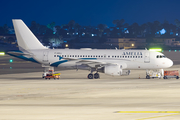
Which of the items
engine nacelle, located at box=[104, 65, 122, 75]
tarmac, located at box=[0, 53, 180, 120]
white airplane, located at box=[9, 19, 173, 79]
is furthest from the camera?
white airplane, located at box=[9, 19, 173, 79]

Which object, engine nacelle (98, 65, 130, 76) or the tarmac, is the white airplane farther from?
the tarmac

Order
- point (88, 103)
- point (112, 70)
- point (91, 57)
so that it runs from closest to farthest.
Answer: point (88, 103) < point (112, 70) < point (91, 57)

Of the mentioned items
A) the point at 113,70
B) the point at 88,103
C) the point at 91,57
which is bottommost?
the point at 88,103

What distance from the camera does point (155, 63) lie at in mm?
51812

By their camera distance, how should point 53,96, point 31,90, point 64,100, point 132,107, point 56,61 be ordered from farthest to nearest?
point 56,61, point 31,90, point 53,96, point 64,100, point 132,107

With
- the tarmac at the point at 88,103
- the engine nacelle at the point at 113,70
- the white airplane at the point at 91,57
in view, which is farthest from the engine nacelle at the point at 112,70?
the tarmac at the point at 88,103

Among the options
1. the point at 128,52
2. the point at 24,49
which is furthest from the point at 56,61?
the point at 128,52

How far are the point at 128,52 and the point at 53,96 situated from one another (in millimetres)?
22650

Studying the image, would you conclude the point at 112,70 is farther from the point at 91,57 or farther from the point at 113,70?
the point at 91,57

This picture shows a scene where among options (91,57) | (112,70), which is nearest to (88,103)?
(112,70)

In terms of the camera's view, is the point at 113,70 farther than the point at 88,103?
Yes

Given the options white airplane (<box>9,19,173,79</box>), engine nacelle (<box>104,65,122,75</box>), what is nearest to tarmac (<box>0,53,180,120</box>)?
engine nacelle (<box>104,65,122,75</box>)
